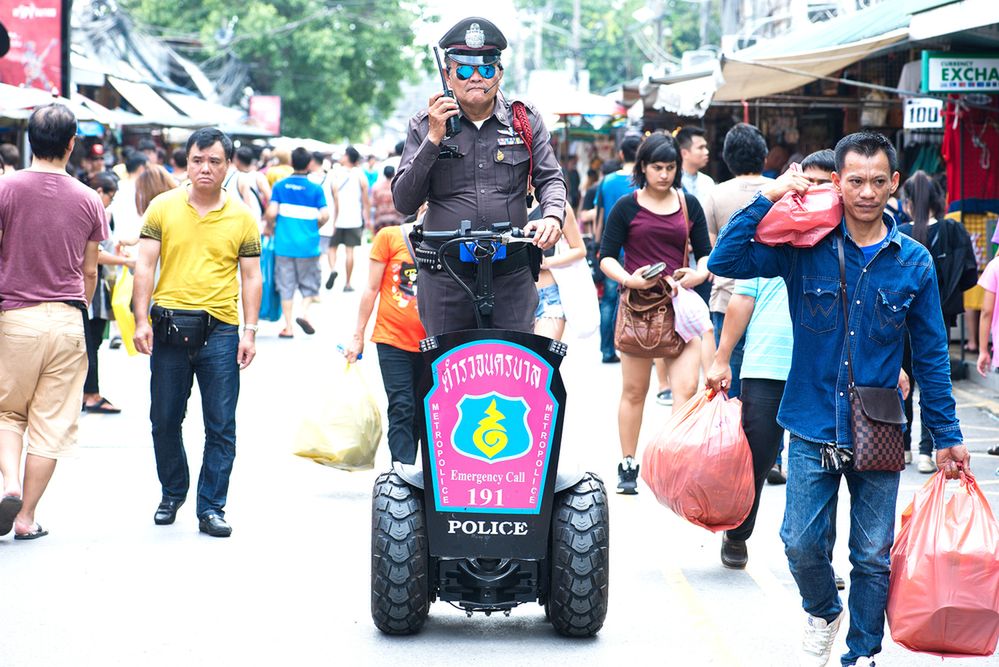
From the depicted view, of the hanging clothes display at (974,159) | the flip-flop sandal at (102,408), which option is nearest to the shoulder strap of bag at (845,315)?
the flip-flop sandal at (102,408)

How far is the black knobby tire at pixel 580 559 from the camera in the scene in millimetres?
5230

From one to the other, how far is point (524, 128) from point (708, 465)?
5.15 ft

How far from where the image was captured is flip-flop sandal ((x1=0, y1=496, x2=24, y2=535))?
670 centimetres

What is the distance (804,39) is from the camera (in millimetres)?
15039

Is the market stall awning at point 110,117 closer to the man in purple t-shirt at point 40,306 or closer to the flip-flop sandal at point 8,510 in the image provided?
the man in purple t-shirt at point 40,306

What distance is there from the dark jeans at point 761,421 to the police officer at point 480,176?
48.7 inches

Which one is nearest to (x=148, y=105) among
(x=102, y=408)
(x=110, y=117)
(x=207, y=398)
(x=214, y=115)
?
(x=110, y=117)

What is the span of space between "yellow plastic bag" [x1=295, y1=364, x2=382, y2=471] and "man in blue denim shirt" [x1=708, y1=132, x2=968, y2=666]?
373 centimetres

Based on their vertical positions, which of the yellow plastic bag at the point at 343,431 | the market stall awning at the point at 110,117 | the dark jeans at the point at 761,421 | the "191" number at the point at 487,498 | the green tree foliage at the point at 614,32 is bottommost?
the yellow plastic bag at the point at 343,431

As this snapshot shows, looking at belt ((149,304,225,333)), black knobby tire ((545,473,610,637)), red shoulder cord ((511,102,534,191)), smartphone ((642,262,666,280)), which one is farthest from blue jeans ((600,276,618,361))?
black knobby tire ((545,473,610,637))

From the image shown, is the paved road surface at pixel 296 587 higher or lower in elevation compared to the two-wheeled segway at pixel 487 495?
Answer: lower

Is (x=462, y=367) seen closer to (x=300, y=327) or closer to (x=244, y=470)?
(x=244, y=470)

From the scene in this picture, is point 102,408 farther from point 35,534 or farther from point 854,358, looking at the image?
point 854,358

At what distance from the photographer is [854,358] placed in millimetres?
4539
